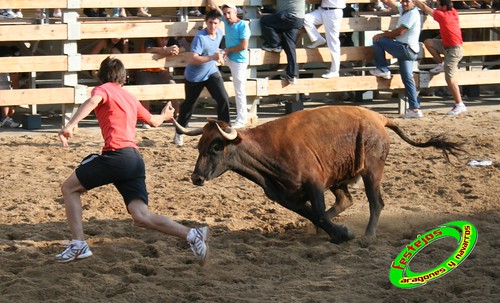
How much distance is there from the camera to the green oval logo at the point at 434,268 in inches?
293

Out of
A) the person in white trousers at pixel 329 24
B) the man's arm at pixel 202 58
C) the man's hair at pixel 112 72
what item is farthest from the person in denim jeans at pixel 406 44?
the man's hair at pixel 112 72

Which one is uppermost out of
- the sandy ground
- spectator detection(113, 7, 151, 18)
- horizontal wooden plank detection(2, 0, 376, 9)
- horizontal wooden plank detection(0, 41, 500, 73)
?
horizontal wooden plank detection(2, 0, 376, 9)

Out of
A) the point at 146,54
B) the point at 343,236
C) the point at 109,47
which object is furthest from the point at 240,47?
the point at 343,236

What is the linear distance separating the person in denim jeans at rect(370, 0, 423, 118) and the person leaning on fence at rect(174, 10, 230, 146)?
3.31m

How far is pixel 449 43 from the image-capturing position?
1633cm

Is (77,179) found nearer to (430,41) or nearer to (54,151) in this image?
(54,151)

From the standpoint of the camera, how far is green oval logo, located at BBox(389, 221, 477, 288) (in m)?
7.45

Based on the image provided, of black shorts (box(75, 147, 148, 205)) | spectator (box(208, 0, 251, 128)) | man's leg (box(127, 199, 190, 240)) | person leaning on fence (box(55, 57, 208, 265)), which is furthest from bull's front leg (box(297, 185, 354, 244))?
spectator (box(208, 0, 251, 128))

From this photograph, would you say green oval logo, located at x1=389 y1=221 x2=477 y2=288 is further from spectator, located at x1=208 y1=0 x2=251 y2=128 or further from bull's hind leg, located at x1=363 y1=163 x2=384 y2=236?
spectator, located at x1=208 y1=0 x2=251 y2=128

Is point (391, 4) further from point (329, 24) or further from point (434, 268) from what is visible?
point (434, 268)

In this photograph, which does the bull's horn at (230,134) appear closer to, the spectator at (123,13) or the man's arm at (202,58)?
the man's arm at (202,58)

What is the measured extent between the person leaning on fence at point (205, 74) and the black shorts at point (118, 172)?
18.4 feet

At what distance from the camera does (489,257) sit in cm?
852

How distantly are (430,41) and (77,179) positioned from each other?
9775mm
